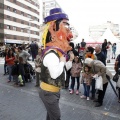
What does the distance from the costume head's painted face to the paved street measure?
7.96 feet

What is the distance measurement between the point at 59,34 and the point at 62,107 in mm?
3118

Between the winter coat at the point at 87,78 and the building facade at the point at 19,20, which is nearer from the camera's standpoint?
the winter coat at the point at 87,78

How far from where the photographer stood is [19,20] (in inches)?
2292

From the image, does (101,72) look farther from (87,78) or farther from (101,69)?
(87,78)

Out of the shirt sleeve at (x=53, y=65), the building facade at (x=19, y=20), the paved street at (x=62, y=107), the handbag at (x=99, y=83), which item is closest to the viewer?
the shirt sleeve at (x=53, y=65)

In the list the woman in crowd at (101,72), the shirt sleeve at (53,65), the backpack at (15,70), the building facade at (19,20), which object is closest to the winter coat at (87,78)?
the woman in crowd at (101,72)

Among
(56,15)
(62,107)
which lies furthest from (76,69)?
(56,15)

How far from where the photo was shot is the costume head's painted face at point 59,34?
2.83m

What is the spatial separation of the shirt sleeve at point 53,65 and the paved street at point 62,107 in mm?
2455

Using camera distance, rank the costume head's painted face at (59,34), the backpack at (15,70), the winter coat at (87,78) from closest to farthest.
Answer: the costume head's painted face at (59,34) < the winter coat at (87,78) < the backpack at (15,70)

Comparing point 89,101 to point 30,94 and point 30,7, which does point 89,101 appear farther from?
point 30,7

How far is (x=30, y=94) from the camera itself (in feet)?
22.7

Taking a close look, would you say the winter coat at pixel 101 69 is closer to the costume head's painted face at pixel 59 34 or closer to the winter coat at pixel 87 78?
the winter coat at pixel 87 78

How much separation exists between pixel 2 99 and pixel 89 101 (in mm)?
2735
